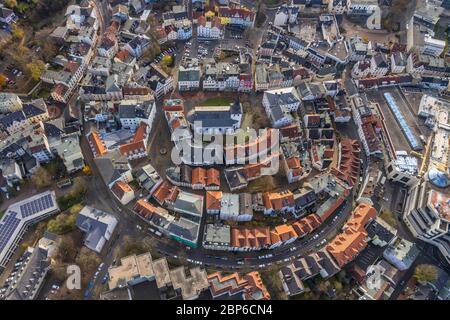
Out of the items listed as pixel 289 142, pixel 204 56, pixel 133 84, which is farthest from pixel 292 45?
pixel 133 84

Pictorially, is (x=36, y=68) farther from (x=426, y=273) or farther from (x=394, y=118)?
(x=426, y=273)

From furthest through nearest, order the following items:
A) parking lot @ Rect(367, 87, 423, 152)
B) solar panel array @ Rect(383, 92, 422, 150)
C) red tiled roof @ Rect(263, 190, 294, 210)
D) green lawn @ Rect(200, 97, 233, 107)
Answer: green lawn @ Rect(200, 97, 233, 107) → parking lot @ Rect(367, 87, 423, 152) → solar panel array @ Rect(383, 92, 422, 150) → red tiled roof @ Rect(263, 190, 294, 210)

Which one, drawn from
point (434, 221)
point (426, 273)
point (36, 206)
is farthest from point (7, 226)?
point (434, 221)

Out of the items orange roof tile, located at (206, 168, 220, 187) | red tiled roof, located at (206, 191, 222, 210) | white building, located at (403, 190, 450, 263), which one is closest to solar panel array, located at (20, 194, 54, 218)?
red tiled roof, located at (206, 191, 222, 210)

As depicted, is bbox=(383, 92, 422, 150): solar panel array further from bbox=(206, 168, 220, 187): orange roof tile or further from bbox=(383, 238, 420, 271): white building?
bbox=(206, 168, 220, 187): orange roof tile

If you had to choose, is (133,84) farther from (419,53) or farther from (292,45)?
(419,53)
